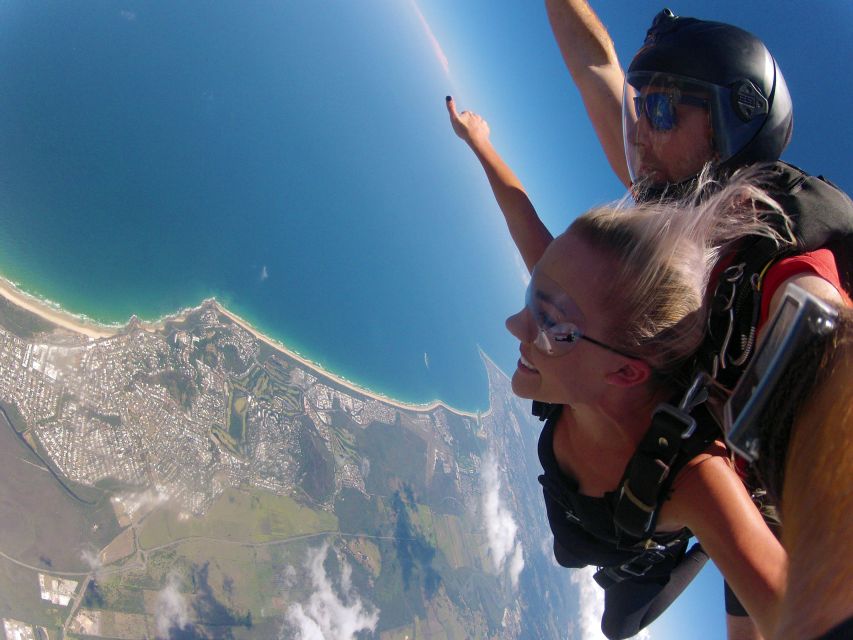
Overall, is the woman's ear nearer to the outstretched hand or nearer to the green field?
the outstretched hand

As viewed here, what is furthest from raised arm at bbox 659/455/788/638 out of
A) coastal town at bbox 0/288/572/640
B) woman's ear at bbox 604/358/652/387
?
coastal town at bbox 0/288/572/640

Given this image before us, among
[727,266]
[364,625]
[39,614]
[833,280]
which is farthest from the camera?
[364,625]

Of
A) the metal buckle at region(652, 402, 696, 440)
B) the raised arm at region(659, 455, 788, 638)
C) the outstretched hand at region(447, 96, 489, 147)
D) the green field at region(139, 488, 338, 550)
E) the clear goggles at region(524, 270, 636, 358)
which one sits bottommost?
the green field at region(139, 488, 338, 550)

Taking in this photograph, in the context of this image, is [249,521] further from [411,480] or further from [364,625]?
[411,480]

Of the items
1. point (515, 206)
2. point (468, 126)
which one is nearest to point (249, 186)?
point (468, 126)

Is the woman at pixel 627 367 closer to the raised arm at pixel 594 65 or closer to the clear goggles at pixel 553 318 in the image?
the clear goggles at pixel 553 318

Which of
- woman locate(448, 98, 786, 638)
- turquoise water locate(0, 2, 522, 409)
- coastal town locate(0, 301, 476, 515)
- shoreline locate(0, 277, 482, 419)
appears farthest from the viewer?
turquoise water locate(0, 2, 522, 409)

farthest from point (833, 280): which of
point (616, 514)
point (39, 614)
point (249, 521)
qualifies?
point (249, 521)
